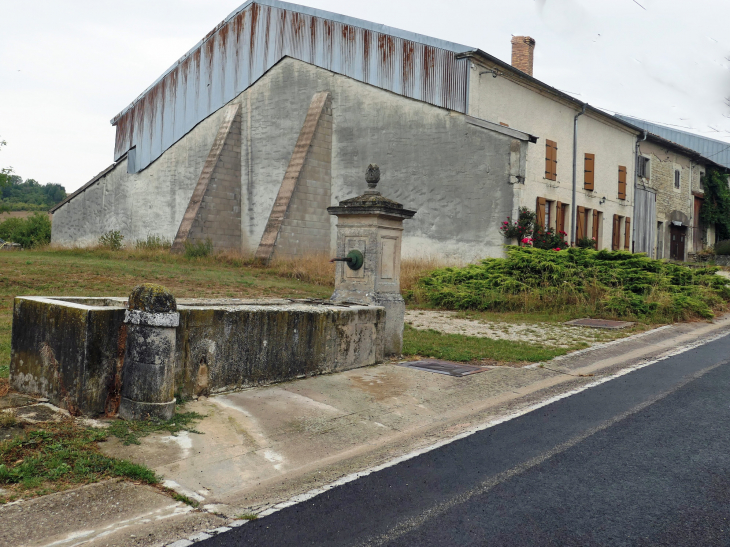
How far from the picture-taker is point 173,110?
29281 millimetres

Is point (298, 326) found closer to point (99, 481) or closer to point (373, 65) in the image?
point (99, 481)

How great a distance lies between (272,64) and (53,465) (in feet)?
78.0

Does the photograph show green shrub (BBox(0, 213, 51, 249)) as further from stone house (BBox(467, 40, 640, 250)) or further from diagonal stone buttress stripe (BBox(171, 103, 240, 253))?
stone house (BBox(467, 40, 640, 250))

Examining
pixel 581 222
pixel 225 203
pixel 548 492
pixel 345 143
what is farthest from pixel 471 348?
pixel 581 222

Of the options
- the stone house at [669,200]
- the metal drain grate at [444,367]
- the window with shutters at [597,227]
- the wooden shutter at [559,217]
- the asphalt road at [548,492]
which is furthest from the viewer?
the stone house at [669,200]

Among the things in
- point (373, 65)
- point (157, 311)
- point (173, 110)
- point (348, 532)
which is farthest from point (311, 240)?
point (348, 532)

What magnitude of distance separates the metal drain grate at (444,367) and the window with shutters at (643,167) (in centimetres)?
2538

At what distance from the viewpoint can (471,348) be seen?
9.59 meters

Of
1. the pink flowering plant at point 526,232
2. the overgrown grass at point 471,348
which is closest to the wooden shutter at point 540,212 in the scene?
the pink flowering plant at point 526,232

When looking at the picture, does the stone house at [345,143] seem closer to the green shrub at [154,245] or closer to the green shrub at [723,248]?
the green shrub at [154,245]

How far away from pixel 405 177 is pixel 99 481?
18948mm

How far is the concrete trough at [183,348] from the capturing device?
16.6 ft

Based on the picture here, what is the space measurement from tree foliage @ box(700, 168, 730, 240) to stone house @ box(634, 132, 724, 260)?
0.33m

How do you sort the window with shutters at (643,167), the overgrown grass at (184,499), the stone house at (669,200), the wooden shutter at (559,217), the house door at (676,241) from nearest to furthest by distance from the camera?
the overgrown grass at (184,499)
the wooden shutter at (559,217)
the window with shutters at (643,167)
the stone house at (669,200)
the house door at (676,241)
